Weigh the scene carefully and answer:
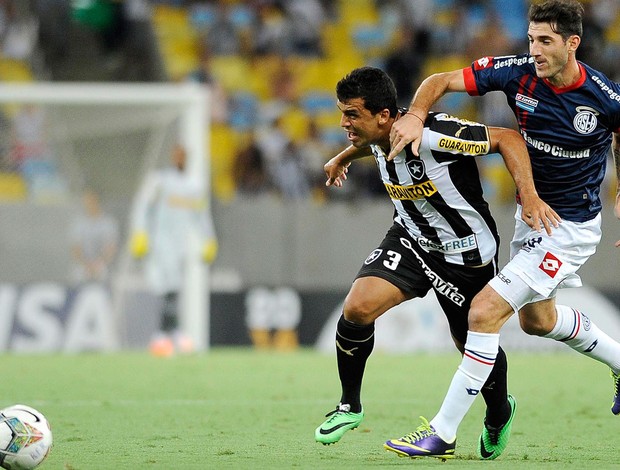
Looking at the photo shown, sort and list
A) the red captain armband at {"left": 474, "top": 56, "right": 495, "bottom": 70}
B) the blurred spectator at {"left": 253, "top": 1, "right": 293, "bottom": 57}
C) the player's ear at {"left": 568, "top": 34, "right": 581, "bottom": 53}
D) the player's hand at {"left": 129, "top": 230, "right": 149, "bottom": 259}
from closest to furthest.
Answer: the player's ear at {"left": 568, "top": 34, "right": 581, "bottom": 53}, the red captain armband at {"left": 474, "top": 56, "right": 495, "bottom": 70}, the player's hand at {"left": 129, "top": 230, "right": 149, "bottom": 259}, the blurred spectator at {"left": 253, "top": 1, "right": 293, "bottom": 57}

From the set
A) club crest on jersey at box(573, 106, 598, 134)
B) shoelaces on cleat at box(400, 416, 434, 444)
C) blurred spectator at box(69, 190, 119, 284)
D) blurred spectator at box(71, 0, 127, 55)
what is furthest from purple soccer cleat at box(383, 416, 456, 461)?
blurred spectator at box(71, 0, 127, 55)

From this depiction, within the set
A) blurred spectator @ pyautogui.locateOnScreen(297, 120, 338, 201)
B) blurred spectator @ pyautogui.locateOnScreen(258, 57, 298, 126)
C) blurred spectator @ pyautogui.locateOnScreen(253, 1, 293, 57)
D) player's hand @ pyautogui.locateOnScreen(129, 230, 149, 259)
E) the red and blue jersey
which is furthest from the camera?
blurred spectator @ pyautogui.locateOnScreen(253, 1, 293, 57)

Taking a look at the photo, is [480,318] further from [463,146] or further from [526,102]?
[526,102]

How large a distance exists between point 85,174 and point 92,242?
0.80m

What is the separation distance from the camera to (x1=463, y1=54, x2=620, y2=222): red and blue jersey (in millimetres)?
5695

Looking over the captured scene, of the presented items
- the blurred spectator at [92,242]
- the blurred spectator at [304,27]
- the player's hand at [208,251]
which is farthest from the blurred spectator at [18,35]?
the player's hand at [208,251]

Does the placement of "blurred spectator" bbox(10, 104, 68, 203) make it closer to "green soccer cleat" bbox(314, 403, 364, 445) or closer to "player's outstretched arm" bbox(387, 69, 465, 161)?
"green soccer cleat" bbox(314, 403, 364, 445)

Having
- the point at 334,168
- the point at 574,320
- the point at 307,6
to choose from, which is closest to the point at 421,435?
the point at 574,320

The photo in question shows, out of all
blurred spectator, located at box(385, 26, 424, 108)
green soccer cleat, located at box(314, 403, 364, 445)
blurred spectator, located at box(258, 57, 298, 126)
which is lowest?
blurred spectator, located at box(258, 57, 298, 126)

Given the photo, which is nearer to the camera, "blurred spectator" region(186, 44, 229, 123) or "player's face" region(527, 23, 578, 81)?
"player's face" region(527, 23, 578, 81)

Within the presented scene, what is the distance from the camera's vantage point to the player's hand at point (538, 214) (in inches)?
214

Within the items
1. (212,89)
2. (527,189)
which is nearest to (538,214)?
(527,189)

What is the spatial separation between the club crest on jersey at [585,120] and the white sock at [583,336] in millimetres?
921

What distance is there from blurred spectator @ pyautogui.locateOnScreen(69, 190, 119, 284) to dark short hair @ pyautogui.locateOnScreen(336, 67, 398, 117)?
872cm
